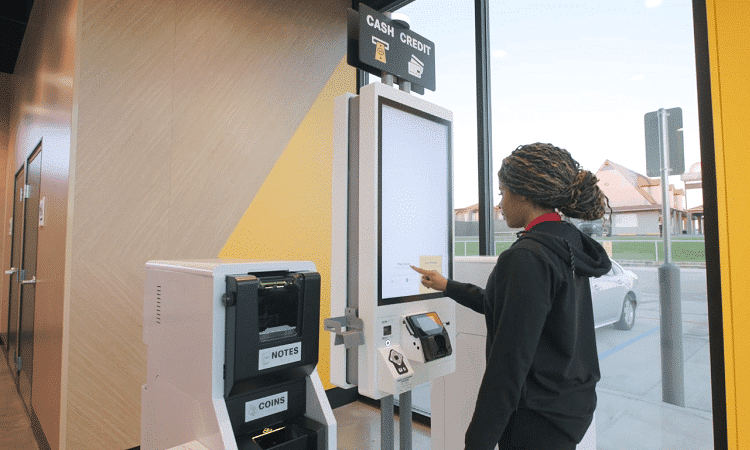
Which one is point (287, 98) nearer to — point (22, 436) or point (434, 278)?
point (434, 278)

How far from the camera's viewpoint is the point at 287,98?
3473 millimetres

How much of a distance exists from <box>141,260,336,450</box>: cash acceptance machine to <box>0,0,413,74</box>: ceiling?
10.1ft

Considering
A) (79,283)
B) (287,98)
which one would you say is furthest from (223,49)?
(79,283)

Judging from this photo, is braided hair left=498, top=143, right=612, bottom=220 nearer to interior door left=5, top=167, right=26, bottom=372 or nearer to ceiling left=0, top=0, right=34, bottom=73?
interior door left=5, top=167, right=26, bottom=372

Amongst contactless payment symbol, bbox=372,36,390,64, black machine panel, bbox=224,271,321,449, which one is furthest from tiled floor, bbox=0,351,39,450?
contactless payment symbol, bbox=372,36,390,64

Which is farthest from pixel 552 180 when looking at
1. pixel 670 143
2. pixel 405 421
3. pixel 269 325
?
pixel 670 143

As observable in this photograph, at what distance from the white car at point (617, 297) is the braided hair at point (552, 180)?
125 cm

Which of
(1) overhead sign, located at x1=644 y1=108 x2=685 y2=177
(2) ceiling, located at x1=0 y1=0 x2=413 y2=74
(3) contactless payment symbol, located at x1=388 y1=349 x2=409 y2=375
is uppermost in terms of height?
(2) ceiling, located at x1=0 y1=0 x2=413 y2=74

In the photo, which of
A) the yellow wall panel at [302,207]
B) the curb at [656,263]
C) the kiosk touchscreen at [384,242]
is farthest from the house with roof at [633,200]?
the yellow wall panel at [302,207]

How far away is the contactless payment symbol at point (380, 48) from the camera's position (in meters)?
1.58

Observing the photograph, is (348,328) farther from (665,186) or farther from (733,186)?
(665,186)

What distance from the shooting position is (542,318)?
1068mm

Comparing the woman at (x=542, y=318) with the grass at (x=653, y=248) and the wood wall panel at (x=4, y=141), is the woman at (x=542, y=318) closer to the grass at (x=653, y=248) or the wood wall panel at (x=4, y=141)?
the grass at (x=653, y=248)

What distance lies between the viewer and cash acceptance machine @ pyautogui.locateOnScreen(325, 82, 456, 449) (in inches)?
57.2
